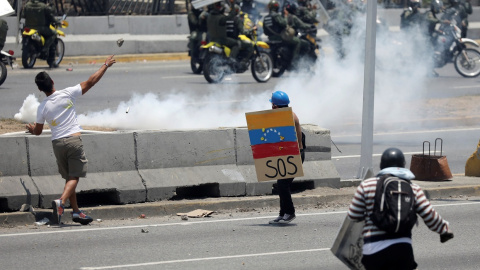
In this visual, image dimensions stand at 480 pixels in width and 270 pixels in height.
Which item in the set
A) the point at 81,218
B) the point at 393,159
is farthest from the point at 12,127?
the point at 393,159

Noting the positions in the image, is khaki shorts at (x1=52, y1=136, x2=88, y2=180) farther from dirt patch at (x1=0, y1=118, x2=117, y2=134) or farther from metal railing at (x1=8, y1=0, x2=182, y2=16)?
metal railing at (x1=8, y1=0, x2=182, y2=16)

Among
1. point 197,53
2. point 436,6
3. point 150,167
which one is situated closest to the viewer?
point 150,167

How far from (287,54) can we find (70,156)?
13497mm

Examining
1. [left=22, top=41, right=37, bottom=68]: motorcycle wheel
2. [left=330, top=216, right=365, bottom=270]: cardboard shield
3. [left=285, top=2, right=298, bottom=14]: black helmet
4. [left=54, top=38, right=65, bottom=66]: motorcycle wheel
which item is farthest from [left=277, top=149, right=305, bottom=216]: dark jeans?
[left=54, top=38, right=65, bottom=66]: motorcycle wheel

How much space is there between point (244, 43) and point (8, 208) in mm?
11833

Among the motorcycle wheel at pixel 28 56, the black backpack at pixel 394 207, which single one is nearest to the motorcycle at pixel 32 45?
the motorcycle wheel at pixel 28 56

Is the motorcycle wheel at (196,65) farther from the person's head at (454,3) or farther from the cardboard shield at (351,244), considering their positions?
the cardboard shield at (351,244)

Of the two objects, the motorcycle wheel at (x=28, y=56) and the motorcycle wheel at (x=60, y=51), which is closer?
the motorcycle wheel at (x=28, y=56)

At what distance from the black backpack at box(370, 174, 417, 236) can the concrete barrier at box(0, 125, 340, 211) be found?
5.37 metres

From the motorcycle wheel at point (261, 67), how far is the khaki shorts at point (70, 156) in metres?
12.2

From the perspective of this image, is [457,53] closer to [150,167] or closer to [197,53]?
[197,53]

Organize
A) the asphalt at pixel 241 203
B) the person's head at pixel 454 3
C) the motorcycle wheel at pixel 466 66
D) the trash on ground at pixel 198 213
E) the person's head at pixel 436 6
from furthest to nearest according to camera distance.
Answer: the person's head at pixel 454 3 < the person's head at pixel 436 6 < the motorcycle wheel at pixel 466 66 < the trash on ground at pixel 198 213 < the asphalt at pixel 241 203

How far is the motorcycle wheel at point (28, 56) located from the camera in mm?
22141

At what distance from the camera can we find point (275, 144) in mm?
9750
